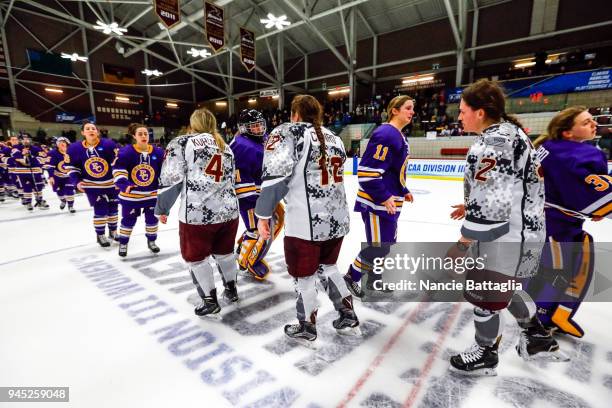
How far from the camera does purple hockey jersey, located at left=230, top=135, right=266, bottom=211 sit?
3.10m

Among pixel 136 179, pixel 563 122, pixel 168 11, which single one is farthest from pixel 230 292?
pixel 168 11

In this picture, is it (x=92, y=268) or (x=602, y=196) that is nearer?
(x=602, y=196)

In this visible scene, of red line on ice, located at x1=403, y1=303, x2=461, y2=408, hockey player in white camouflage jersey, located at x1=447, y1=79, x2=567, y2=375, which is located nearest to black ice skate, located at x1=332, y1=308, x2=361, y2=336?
red line on ice, located at x1=403, y1=303, x2=461, y2=408

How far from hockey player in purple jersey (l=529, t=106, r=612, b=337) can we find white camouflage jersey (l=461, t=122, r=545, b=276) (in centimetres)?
46

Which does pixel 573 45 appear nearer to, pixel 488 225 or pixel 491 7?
pixel 491 7

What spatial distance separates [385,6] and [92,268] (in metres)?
19.0

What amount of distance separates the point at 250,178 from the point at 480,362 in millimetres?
2453

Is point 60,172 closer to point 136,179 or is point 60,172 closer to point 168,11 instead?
point 136,179

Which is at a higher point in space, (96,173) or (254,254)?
(96,173)

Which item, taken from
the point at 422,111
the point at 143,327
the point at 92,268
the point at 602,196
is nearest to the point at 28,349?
the point at 143,327

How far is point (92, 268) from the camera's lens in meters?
3.69

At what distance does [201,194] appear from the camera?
2.35 metres

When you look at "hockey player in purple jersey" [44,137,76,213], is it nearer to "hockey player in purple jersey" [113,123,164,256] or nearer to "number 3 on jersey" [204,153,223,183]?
"hockey player in purple jersey" [113,123,164,256]

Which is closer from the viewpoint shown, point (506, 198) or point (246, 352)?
point (506, 198)
